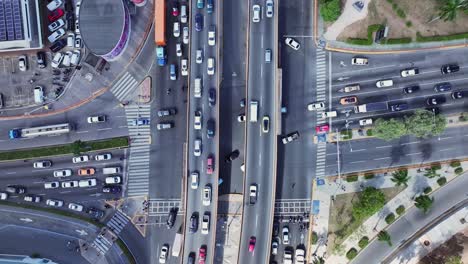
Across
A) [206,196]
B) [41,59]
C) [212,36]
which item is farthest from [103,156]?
[212,36]

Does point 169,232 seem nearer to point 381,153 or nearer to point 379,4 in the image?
point 381,153

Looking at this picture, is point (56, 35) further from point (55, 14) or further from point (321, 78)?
point (321, 78)

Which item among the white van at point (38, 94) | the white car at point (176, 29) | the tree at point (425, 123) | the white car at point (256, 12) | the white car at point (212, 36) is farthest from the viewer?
the white van at point (38, 94)

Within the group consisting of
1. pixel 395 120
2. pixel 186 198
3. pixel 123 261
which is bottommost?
pixel 123 261

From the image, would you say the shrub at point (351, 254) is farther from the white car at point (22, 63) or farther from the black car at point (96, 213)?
the white car at point (22, 63)

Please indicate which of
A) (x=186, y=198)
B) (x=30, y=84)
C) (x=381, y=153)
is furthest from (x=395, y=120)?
(x=30, y=84)

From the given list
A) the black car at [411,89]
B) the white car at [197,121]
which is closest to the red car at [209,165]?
the white car at [197,121]

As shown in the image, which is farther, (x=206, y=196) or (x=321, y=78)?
(x=321, y=78)
